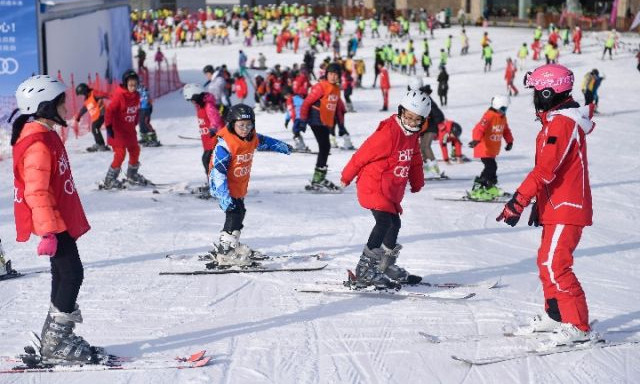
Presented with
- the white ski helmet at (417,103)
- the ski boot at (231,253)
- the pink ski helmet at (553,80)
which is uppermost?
the pink ski helmet at (553,80)

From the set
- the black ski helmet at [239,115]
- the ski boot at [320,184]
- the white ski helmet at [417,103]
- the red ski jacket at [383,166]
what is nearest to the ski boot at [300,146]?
the ski boot at [320,184]

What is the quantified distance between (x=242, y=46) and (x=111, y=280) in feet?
141

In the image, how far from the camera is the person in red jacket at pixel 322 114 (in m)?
11.4

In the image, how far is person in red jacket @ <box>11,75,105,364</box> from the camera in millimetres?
4629

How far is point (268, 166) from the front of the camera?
13969 millimetres

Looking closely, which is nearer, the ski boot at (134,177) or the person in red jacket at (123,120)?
the person in red jacket at (123,120)

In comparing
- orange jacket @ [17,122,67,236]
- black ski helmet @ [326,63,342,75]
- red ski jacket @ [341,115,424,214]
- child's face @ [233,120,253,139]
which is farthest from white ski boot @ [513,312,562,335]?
black ski helmet @ [326,63,342,75]

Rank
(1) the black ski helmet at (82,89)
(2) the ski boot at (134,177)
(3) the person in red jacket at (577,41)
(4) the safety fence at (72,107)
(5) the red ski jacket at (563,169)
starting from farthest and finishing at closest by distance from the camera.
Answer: (3) the person in red jacket at (577,41) → (4) the safety fence at (72,107) → (1) the black ski helmet at (82,89) → (2) the ski boot at (134,177) → (5) the red ski jacket at (563,169)

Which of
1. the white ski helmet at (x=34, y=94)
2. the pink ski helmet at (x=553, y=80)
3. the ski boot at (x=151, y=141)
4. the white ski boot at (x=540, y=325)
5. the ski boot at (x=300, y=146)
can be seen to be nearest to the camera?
the white ski helmet at (x=34, y=94)

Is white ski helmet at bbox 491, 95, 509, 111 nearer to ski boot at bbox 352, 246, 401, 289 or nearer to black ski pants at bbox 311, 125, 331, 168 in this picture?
black ski pants at bbox 311, 125, 331, 168

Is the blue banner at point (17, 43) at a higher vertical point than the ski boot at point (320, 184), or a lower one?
higher

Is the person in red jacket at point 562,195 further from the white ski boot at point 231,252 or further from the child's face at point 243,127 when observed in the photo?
the white ski boot at point 231,252

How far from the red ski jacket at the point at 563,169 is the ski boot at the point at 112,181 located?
24.5ft

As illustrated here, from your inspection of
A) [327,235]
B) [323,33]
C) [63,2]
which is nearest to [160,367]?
[327,235]
